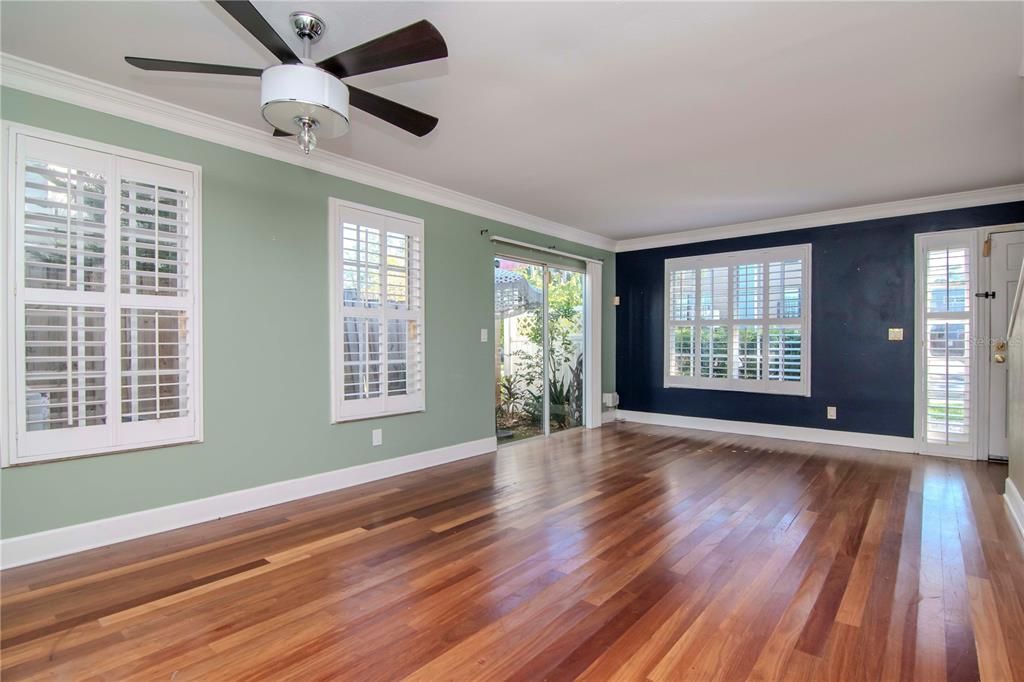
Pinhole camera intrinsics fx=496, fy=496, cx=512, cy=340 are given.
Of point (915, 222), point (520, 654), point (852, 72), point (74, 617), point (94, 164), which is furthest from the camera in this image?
point (915, 222)

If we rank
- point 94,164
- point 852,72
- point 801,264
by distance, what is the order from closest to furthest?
point 852,72, point 94,164, point 801,264

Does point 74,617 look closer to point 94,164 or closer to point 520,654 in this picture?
point 520,654

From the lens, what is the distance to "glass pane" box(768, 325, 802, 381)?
5496 millimetres

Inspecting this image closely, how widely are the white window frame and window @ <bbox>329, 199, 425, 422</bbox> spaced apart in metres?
4.78

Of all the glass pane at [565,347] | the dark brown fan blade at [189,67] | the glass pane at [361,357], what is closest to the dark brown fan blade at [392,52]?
the dark brown fan blade at [189,67]

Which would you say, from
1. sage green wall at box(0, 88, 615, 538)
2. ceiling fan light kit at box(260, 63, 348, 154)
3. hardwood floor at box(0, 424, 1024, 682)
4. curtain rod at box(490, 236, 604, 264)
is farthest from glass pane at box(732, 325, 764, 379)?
ceiling fan light kit at box(260, 63, 348, 154)

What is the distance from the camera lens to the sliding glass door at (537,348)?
528cm

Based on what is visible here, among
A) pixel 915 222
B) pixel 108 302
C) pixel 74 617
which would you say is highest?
pixel 915 222

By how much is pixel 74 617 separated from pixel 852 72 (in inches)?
169

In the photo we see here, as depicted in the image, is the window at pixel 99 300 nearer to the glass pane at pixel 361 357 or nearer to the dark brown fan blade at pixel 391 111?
the glass pane at pixel 361 357

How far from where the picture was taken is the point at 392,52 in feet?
5.98

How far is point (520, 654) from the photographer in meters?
1.76

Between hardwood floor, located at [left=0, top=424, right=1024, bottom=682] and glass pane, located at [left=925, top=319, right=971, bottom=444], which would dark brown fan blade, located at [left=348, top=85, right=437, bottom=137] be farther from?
glass pane, located at [left=925, top=319, right=971, bottom=444]

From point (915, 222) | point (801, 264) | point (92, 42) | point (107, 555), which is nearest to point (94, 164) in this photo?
point (92, 42)
